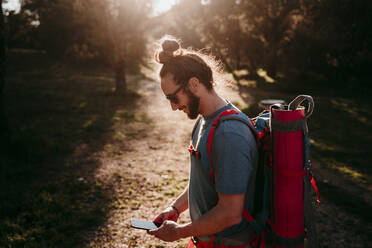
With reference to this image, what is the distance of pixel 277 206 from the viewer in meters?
1.66

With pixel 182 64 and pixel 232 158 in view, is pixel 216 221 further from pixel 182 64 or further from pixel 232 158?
pixel 182 64

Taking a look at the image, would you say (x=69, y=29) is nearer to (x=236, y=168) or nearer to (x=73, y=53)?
(x=73, y=53)

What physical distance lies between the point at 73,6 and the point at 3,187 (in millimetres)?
11280

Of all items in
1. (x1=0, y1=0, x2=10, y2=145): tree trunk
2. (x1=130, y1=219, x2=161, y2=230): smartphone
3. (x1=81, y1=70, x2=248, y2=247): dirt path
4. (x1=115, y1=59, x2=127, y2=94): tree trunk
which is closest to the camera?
(x1=130, y1=219, x2=161, y2=230): smartphone

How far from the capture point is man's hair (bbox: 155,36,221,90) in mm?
Result: 1769

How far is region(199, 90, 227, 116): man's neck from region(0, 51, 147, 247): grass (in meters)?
3.46

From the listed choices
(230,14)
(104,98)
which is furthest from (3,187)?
(230,14)

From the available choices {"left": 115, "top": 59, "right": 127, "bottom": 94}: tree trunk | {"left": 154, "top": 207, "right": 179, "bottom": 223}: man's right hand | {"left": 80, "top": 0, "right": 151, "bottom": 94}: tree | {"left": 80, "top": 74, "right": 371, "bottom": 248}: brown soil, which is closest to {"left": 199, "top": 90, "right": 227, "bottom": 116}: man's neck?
{"left": 80, "top": 74, "right": 371, "bottom": 248}: brown soil

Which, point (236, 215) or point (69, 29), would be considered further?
point (69, 29)

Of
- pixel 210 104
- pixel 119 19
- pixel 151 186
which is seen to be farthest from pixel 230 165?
pixel 119 19

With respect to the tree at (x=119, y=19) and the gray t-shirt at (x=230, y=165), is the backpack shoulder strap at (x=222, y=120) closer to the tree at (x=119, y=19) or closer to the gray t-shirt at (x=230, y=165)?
the gray t-shirt at (x=230, y=165)

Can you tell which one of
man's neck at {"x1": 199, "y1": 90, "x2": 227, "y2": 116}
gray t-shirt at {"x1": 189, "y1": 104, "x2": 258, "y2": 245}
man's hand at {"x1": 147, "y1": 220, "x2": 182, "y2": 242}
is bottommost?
man's hand at {"x1": 147, "y1": 220, "x2": 182, "y2": 242}

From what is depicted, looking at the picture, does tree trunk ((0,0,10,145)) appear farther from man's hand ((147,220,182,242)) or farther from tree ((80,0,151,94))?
man's hand ((147,220,182,242))

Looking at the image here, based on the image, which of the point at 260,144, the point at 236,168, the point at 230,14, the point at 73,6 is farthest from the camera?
the point at 230,14
